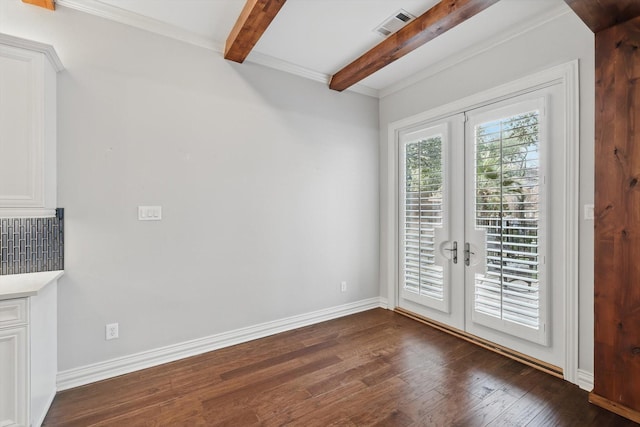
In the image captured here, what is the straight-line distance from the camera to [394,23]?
2.50 m

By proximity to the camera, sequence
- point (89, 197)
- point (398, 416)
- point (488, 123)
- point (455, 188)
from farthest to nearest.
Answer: point (455, 188) → point (488, 123) → point (89, 197) → point (398, 416)

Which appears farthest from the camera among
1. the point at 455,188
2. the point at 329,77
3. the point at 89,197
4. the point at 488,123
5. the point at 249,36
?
the point at 329,77

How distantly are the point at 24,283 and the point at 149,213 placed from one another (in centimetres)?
87

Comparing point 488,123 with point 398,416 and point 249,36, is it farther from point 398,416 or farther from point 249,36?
point 398,416

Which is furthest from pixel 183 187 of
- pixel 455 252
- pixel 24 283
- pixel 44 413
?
pixel 455 252

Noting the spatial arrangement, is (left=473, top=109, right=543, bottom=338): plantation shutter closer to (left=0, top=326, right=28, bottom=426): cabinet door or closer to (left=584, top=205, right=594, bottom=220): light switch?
(left=584, top=205, right=594, bottom=220): light switch

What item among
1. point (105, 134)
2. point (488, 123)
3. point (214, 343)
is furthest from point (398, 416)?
point (105, 134)

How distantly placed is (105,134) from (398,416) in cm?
292

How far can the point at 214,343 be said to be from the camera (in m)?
2.73

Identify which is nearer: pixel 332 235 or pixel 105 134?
pixel 105 134

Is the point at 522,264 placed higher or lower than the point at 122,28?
lower

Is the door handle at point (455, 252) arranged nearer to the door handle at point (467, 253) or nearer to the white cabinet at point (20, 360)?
the door handle at point (467, 253)

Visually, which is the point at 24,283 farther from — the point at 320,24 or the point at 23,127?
the point at 320,24

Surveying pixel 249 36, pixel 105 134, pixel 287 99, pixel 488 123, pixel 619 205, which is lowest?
pixel 619 205
